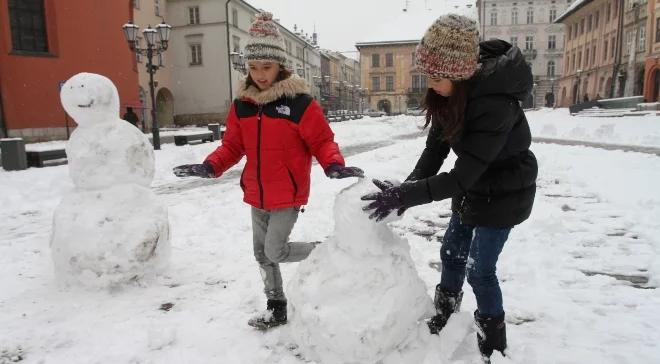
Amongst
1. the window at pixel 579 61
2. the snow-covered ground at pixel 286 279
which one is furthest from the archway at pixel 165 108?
the window at pixel 579 61

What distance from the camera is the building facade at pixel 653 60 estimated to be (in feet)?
90.8

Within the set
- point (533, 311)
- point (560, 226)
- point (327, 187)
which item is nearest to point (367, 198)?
point (533, 311)

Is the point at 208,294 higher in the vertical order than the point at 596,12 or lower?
lower

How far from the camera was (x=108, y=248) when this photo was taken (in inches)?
128

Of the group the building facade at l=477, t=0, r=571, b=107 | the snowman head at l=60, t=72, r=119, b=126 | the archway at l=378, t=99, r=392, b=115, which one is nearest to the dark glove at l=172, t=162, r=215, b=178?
the snowman head at l=60, t=72, r=119, b=126

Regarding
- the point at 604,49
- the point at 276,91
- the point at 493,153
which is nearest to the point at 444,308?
the point at 493,153

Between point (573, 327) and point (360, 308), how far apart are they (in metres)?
1.39

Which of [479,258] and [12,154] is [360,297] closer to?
[479,258]

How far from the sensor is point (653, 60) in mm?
27688

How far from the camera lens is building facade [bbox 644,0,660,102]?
27688 mm

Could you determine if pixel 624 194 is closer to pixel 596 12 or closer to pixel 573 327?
pixel 573 327

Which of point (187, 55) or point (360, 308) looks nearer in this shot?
point (360, 308)

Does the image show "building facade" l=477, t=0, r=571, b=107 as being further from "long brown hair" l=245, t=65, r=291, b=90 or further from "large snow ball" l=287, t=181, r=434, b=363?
"large snow ball" l=287, t=181, r=434, b=363

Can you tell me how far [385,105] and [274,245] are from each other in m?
63.1
